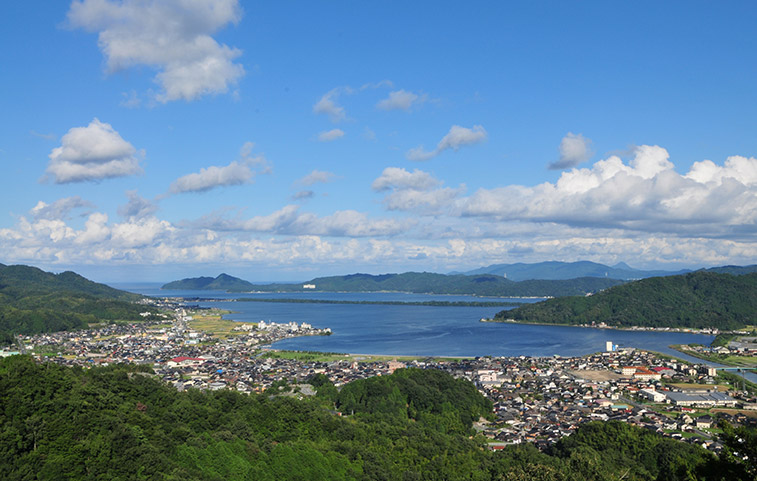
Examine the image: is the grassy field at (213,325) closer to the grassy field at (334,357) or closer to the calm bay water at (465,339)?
the calm bay water at (465,339)

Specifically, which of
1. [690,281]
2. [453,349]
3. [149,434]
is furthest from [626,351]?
[690,281]

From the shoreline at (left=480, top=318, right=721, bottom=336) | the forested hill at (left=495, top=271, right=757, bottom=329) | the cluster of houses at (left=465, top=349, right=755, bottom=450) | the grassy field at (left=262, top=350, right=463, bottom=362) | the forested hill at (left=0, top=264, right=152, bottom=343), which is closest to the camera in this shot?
the cluster of houses at (left=465, top=349, right=755, bottom=450)

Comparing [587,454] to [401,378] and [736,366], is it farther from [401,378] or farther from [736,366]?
[736,366]

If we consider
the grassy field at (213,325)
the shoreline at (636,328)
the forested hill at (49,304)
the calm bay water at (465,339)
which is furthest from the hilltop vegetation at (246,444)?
the shoreline at (636,328)

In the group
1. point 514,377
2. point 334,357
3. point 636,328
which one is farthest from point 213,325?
point 636,328

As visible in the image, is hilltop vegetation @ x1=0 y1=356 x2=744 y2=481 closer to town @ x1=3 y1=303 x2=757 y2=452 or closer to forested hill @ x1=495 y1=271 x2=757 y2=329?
town @ x1=3 y1=303 x2=757 y2=452

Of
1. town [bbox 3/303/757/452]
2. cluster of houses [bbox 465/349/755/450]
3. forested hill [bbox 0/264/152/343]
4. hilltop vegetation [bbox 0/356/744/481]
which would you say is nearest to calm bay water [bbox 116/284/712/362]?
town [bbox 3/303/757/452]

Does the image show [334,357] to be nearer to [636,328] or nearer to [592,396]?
[592,396]
